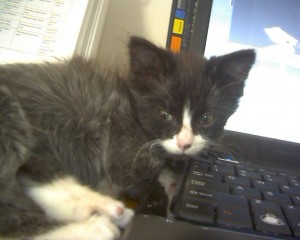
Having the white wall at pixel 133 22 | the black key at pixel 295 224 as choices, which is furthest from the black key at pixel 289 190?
the white wall at pixel 133 22

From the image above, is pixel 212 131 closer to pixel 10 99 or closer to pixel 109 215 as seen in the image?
pixel 109 215

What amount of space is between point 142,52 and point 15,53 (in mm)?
349

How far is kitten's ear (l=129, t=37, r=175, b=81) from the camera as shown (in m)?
0.69

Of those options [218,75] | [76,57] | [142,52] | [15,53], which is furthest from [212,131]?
[15,53]

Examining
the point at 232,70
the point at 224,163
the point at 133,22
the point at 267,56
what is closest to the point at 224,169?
the point at 224,163

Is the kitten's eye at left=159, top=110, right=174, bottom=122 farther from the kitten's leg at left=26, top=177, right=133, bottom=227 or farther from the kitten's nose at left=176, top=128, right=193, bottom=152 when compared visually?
the kitten's leg at left=26, top=177, right=133, bottom=227

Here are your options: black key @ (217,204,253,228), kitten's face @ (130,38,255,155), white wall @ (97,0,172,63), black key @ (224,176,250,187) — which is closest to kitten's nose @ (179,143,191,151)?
kitten's face @ (130,38,255,155)

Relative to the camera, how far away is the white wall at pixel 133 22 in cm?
108

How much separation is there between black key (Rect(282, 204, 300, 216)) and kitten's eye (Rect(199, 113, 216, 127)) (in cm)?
26

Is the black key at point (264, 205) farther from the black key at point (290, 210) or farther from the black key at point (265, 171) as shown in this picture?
the black key at point (265, 171)

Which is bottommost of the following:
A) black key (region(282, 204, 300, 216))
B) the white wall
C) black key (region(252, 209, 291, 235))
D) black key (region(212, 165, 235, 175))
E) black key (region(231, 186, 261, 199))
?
black key (region(252, 209, 291, 235))

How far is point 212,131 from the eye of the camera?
2.37 feet

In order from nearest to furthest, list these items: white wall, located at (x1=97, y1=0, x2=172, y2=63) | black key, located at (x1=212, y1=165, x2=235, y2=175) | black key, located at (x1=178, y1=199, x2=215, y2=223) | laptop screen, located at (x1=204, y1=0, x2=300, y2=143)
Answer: black key, located at (x1=178, y1=199, x2=215, y2=223), black key, located at (x1=212, y1=165, x2=235, y2=175), laptop screen, located at (x1=204, y1=0, x2=300, y2=143), white wall, located at (x1=97, y1=0, x2=172, y2=63)

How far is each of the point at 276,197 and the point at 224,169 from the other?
128 millimetres
